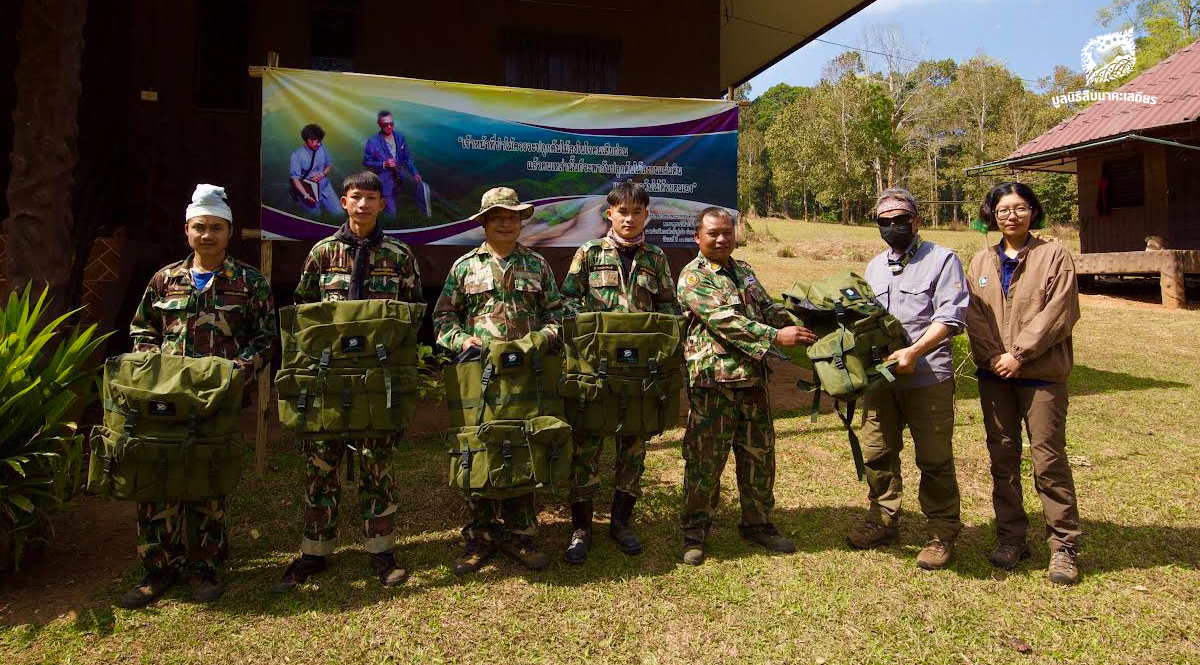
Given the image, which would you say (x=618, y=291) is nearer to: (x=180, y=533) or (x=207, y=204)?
(x=207, y=204)

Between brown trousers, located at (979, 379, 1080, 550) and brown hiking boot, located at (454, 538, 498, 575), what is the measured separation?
108 inches

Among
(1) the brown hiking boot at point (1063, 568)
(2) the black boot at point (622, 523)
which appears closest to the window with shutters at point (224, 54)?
(2) the black boot at point (622, 523)

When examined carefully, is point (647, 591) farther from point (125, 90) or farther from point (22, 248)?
point (125, 90)

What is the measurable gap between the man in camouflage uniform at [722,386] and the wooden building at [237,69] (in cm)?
381

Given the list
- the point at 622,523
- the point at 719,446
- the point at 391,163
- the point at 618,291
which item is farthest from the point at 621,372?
the point at 391,163

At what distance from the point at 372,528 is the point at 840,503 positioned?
300 centimetres

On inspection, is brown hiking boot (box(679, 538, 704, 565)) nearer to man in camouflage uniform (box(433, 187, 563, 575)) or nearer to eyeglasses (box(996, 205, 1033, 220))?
man in camouflage uniform (box(433, 187, 563, 575))

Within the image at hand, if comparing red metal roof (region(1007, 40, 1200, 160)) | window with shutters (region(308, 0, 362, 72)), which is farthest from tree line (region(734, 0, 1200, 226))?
window with shutters (region(308, 0, 362, 72))

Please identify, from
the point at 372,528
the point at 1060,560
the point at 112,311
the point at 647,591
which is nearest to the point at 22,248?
the point at 112,311

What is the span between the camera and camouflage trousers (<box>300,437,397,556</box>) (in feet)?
11.5

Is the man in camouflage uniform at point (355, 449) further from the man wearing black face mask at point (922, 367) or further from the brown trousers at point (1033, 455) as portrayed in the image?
the brown trousers at point (1033, 455)

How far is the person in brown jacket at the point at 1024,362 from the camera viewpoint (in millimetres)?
3572

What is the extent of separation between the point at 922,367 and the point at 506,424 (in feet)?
6.98

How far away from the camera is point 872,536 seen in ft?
13.1
